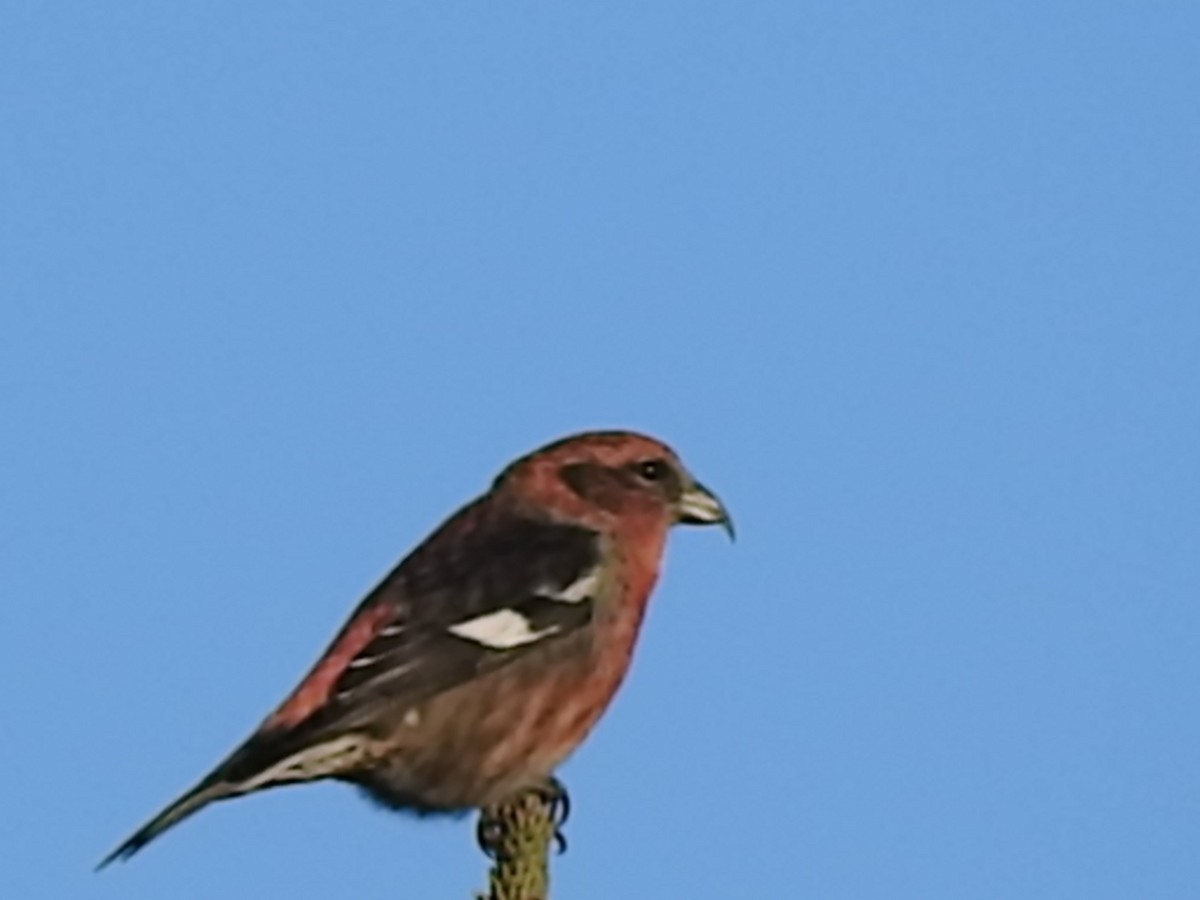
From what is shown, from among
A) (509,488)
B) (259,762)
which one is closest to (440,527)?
(509,488)

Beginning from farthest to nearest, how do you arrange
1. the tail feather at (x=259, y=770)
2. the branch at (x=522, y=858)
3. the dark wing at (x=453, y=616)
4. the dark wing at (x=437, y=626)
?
the dark wing at (x=453, y=616) < the dark wing at (x=437, y=626) < the tail feather at (x=259, y=770) < the branch at (x=522, y=858)

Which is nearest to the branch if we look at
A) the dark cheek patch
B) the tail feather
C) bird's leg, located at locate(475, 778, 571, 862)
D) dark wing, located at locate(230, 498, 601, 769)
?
bird's leg, located at locate(475, 778, 571, 862)

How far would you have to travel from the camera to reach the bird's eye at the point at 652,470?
7699 millimetres

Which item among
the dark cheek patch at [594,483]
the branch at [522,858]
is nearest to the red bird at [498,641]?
the dark cheek patch at [594,483]

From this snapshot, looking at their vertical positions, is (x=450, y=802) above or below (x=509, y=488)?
below

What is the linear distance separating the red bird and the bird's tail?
0.17 m

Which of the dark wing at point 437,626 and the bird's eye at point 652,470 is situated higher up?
the bird's eye at point 652,470

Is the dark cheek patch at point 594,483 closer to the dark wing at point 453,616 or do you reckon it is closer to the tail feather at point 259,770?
the dark wing at point 453,616

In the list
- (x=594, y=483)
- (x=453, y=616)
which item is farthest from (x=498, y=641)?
(x=594, y=483)

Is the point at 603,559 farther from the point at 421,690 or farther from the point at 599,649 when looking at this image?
the point at 421,690

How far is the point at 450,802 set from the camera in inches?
266

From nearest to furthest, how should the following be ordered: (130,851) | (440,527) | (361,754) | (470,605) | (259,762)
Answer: (130,851) → (259,762) → (361,754) → (470,605) → (440,527)

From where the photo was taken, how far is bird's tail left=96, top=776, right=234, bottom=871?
552 centimetres

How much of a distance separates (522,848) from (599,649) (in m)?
2.42
